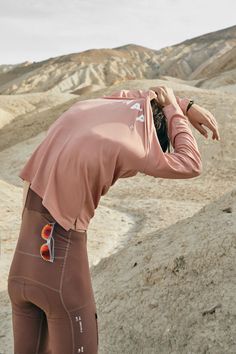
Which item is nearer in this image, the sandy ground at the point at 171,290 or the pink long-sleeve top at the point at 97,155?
the pink long-sleeve top at the point at 97,155

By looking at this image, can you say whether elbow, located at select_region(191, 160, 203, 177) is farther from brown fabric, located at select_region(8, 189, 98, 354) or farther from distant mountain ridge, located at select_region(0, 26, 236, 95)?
distant mountain ridge, located at select_region(0, 26, 236, 95)

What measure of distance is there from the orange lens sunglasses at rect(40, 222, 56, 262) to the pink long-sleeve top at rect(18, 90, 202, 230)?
0.06 meters

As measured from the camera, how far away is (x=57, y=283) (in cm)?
215

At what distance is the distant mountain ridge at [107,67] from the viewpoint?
8375 cm

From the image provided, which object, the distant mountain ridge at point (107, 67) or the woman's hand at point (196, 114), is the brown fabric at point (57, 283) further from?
the distant mountain ridge at point (107, 67)

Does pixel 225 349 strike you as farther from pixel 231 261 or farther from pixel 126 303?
pixel 126 303

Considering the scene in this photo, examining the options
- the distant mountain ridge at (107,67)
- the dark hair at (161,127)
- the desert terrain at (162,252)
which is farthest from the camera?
the distant mountain ridge at (107,67)

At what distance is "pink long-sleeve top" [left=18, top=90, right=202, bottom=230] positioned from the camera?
2.06 meters

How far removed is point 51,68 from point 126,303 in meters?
90.2

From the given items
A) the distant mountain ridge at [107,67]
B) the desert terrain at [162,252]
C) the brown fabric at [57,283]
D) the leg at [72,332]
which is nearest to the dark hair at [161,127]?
the brown fabric at [57,283]

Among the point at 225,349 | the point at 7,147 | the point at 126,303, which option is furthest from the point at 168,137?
the point at 7,147

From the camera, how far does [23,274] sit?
2.19 metres

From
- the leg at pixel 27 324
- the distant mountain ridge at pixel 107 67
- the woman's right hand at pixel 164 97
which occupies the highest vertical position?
the woman's right hand at pixel 164 97

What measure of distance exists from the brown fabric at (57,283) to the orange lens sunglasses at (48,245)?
0.02 m
